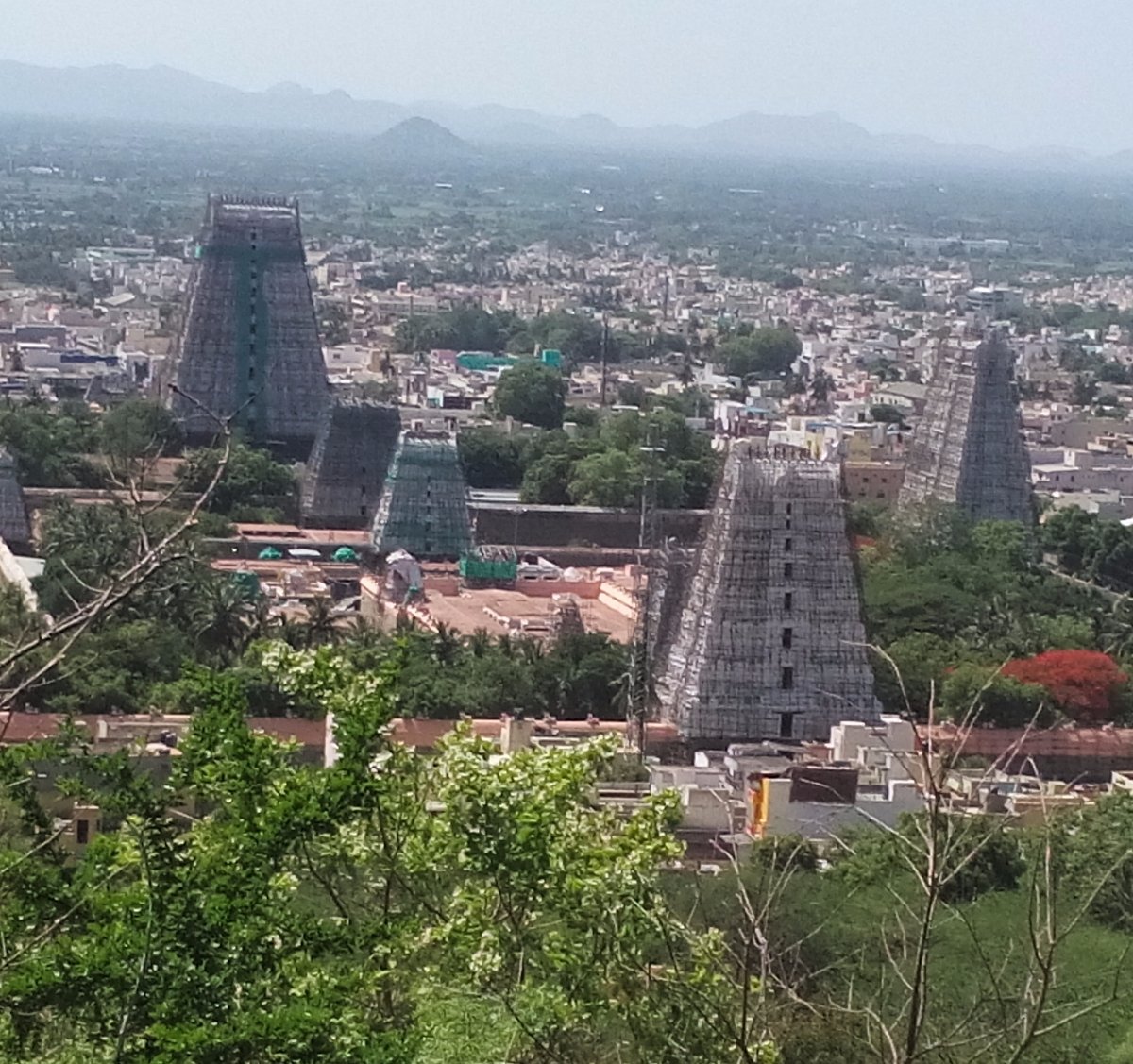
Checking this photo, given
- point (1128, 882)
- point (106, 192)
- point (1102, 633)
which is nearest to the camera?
point (1128, 882)

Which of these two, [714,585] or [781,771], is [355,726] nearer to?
[781,771]

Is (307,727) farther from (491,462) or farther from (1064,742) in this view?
(491,462)

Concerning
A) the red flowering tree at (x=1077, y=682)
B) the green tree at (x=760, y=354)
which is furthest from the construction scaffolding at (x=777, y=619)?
the green tree at (x=760, y=354)

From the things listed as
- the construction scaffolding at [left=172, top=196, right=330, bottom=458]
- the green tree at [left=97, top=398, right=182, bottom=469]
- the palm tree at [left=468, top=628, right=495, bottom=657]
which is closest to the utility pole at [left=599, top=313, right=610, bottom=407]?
the construction scaffolding at [left=172, top=196, right=330, bottom=458]

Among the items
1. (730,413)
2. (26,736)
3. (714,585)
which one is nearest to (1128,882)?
(714,585)

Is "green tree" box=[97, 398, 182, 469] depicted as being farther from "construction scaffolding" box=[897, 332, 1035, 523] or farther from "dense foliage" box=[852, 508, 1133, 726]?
"construction scaffolding" box=[897, 332, 1035, 523]

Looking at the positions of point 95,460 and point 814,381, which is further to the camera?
point 814,381

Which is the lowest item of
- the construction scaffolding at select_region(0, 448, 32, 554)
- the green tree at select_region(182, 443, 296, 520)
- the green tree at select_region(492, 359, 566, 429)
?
the green tree at select_region(492, 359, 566, 429)
